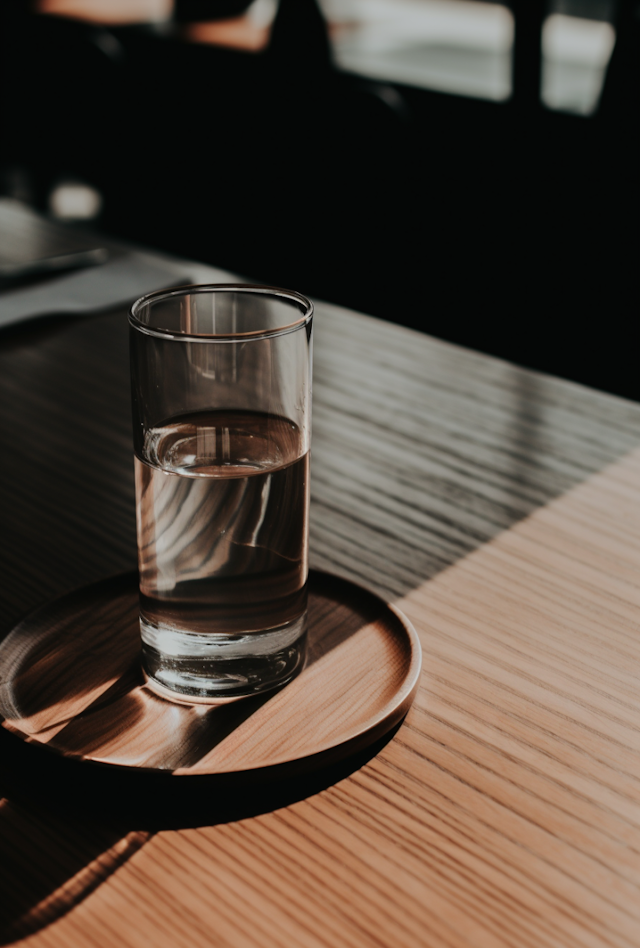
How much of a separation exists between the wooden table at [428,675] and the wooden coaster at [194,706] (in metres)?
0.02

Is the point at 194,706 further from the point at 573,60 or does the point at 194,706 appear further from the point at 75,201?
the point at 75,201

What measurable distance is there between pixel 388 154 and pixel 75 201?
88.0 inches

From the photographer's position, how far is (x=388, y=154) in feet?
7.08

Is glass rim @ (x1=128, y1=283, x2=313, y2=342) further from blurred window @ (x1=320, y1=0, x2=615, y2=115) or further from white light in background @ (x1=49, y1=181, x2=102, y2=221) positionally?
white light in background @ (x1=49, y1=181, x2=102, y2=221)

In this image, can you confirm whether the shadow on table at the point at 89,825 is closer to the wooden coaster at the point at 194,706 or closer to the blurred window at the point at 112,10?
the wooden coaster at the point at 194,706

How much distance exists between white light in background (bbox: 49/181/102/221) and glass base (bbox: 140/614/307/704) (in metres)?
3.59

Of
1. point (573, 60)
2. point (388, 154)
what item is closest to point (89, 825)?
point (388, 154)

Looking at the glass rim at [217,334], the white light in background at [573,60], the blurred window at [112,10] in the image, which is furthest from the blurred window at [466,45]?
the glass rim at [217,334]

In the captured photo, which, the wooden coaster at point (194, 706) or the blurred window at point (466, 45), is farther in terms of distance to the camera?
the blurred window at point (466, 45)

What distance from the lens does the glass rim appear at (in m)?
0.40

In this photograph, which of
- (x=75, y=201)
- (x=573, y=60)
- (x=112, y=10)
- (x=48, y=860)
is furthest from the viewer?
(x=112, y=10)

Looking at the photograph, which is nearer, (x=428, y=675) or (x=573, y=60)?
(x=428, y=675)

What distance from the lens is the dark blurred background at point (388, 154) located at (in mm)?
2346

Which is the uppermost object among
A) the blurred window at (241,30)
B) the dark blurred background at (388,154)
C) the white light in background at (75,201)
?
the blurred window at (241,30)
